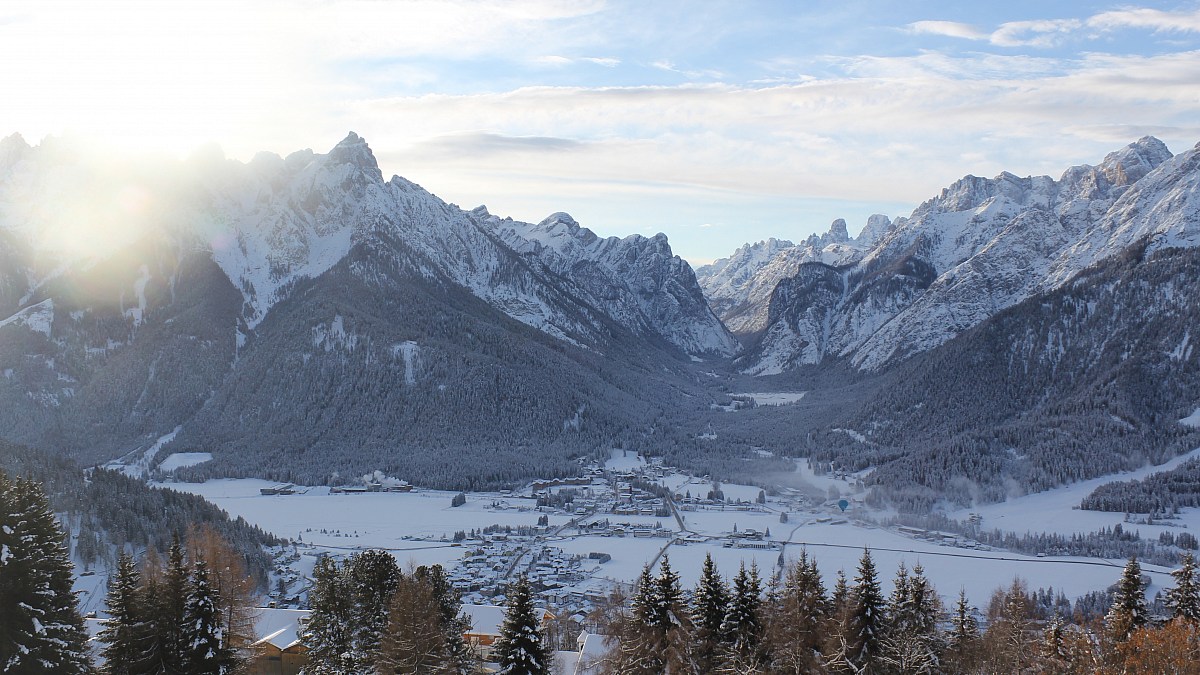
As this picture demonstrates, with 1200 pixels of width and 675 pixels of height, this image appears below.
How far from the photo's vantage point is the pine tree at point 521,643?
44.0 meters

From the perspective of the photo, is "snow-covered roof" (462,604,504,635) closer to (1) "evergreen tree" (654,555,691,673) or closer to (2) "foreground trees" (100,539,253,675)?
(1) "evergreen tree" (654,555,691,673)

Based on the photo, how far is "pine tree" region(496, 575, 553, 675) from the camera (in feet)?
144

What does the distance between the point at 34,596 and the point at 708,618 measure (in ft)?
96.5

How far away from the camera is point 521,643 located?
44.2 m

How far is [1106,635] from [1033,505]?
123919mm

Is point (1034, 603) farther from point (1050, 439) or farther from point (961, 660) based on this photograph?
point (1050, 439)

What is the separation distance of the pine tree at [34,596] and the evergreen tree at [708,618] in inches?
1037

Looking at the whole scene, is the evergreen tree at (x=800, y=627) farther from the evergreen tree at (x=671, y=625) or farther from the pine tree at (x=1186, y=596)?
the pine tree at (x=1186, y=596)

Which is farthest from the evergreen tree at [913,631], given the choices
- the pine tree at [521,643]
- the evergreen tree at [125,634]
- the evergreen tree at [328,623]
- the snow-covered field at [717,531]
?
the snow-covered field at [717,531]

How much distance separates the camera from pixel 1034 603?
9788 centimetres

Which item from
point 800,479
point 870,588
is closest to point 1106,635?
point 870,588

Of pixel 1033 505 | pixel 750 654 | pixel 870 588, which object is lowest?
pixel 1033 505

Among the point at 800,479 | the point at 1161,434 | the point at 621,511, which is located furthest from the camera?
the point at 800,479

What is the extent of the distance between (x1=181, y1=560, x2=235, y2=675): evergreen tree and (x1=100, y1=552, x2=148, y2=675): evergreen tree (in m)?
1.77
